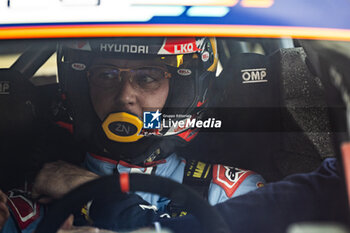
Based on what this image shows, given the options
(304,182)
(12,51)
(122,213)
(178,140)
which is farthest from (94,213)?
(304,182)

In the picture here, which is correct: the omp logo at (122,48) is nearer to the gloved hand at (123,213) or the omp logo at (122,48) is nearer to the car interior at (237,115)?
the car interior at (237,115)

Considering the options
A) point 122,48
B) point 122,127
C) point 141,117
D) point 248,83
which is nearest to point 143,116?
point 141,117

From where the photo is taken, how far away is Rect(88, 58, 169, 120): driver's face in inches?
49.6

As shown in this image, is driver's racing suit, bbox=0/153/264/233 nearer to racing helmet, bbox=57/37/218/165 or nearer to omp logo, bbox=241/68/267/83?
racing helmet, bbox=57/37/218/165

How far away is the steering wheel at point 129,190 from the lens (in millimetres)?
875

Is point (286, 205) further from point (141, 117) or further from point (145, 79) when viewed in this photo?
point (145, 79)

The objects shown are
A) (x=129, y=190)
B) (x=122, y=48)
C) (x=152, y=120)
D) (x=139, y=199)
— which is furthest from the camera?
(x=139, y=199)

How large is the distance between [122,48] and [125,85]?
0.97 ft

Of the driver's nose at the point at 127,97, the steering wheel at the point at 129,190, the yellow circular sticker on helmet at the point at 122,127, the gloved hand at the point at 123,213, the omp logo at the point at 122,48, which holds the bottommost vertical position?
the gloved hand at the point at 123,213

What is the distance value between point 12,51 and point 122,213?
0.59 metres

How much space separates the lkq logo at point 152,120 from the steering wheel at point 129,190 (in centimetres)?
27

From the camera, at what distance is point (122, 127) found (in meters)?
1.27

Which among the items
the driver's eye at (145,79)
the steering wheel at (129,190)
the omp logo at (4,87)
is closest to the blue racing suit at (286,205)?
the steering wheel at (129,190)

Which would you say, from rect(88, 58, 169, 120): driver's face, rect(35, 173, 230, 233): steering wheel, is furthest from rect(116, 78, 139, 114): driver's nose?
rect(35, 173, 230, 233): steering wheel
